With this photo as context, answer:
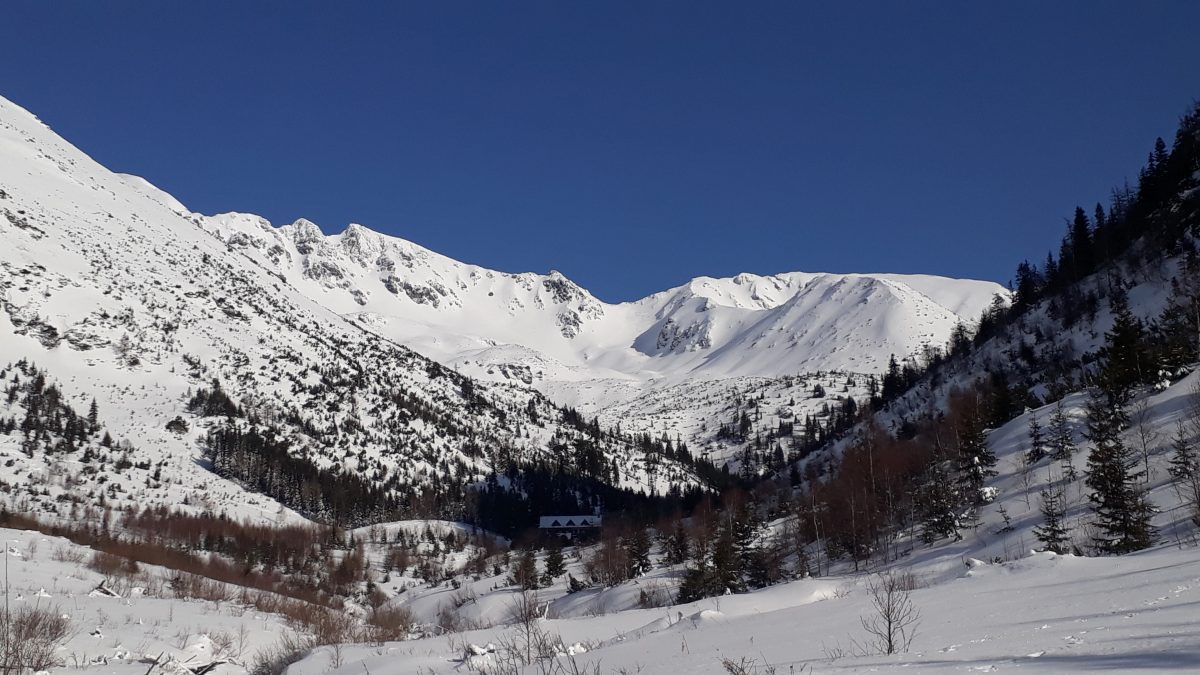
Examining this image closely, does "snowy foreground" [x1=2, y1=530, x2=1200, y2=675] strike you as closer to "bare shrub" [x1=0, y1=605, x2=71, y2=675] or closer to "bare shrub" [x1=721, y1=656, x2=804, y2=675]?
"bare shrub" [x1=721, y1=656, x2=804, y2=675]

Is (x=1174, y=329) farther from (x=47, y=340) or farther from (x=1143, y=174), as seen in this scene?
(x=47, y=340)

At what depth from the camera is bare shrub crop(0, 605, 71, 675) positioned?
1184 centimetres

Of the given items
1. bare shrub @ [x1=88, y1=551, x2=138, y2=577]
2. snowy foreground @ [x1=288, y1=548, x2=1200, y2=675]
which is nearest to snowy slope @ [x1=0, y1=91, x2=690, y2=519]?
bare shrub @ [x1=88, y1=551, x2=138, y2=577]

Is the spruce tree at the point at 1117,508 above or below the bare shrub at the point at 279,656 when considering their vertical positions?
above

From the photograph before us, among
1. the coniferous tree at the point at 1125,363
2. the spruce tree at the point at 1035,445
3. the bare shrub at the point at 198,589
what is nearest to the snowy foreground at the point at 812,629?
the bare shrub at the point at 198,589

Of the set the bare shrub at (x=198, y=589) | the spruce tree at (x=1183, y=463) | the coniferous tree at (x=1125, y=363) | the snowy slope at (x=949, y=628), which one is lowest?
the bare shrub at (x=198, y=589)

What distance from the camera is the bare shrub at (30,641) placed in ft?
38.8

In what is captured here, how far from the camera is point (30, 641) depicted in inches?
569

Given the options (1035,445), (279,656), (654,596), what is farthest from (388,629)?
(1035,445)

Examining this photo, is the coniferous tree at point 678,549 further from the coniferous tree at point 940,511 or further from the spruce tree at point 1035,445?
the spruce tree at point 1035,445

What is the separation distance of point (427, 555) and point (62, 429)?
61673 mm

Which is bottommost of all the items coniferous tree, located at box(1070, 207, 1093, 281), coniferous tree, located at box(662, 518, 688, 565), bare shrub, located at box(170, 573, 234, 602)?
coniferous tree, located at box(662, 518, 688, 565)

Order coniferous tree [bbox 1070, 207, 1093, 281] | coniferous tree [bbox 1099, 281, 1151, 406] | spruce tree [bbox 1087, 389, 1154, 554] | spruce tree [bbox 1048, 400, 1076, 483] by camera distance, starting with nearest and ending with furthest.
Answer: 1. spruce tree [bbox 1087, 389, 1154, 554]
2. spruce tree [bbox 1048, 400, 1076, 483]
3. coniferous tree [bbox 1099, 281, 1151, 406]
4. coniferous tree [bbox 1070, 207, 1093, 281]

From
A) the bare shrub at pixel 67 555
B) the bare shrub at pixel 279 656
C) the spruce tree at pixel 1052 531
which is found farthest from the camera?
the bare shrub at pixel 67 555
